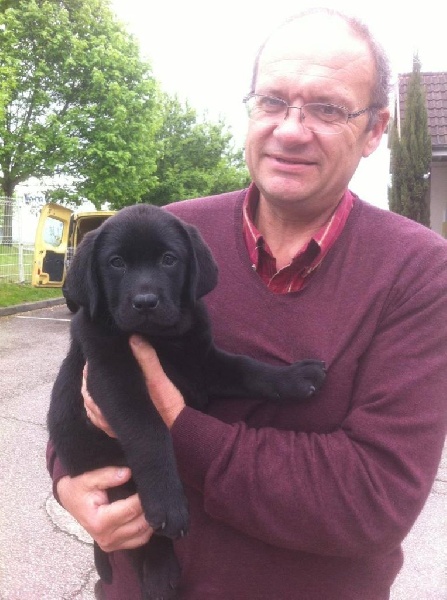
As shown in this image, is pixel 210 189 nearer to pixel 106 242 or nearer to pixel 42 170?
pixel 42 170

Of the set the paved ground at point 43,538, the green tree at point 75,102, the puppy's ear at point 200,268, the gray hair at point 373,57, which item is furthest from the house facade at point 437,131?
the puppy's ear at point 200,268

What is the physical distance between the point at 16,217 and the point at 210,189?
78.3ft

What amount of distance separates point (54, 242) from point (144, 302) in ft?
43.6

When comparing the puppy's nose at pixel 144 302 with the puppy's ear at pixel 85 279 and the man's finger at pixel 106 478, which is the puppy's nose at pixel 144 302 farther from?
the man's finger at pixel 106 478

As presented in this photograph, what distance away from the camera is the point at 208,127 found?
3853 cm

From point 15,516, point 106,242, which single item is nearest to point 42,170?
point 15,516

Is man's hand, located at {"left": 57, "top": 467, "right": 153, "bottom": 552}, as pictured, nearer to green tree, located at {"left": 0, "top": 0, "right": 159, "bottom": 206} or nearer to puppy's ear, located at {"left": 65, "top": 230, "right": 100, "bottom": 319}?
puppy's ear, located at {"left": 65, "top": 230, "right": 100, "bottom": 319}

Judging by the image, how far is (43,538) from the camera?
3.79 m

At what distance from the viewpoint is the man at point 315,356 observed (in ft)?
4.61

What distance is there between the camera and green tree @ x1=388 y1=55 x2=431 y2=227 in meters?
15.6

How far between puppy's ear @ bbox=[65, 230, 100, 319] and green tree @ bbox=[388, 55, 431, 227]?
1497 centimetres

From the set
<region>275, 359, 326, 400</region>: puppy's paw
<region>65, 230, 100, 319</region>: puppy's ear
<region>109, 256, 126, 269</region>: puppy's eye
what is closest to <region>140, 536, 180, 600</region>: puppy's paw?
<region>275, 359, 326, 400</region>: puppy's paw

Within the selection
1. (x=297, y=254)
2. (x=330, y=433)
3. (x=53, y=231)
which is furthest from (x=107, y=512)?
(x=53, y=231)

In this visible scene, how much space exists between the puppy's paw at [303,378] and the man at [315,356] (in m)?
0.03
